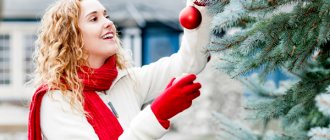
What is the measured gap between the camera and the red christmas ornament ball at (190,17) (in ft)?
7.97

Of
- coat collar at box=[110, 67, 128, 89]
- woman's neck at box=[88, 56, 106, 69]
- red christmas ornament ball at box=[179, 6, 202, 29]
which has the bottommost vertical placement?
coat collar at box=[110, 67, 128, 89]

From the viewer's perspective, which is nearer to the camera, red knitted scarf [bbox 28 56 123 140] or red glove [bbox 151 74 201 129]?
red glove [bbox 151 74 201 129]

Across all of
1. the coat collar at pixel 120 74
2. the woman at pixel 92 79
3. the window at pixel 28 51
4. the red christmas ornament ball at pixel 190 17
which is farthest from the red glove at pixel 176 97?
the window at pixel 28 51

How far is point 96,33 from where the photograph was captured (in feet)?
8.49

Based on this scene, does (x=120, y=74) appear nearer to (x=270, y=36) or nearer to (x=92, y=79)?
(x=92, y=79)

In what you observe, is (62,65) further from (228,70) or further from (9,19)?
(9,19)

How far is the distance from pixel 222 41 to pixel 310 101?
27.0 inches

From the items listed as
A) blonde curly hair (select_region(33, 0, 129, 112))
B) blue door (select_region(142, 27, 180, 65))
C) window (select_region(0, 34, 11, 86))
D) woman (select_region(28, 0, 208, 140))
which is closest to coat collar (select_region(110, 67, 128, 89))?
woman (select_region(28, 0, 208, 140))

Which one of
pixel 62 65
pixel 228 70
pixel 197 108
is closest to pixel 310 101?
pixel 228 70

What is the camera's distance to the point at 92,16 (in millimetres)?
2623

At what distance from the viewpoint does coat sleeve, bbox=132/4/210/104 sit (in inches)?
99.7

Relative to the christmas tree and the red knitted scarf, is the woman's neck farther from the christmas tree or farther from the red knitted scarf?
the christmas tree

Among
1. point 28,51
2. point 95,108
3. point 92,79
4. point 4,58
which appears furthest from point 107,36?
point 4,58

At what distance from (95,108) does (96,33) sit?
0.91 ft
